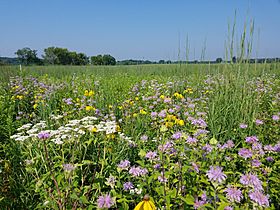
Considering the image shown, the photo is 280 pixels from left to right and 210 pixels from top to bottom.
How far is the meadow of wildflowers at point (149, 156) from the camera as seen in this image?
1.17 meters

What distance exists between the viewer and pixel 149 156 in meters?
1.40

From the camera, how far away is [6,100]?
10.4 feet

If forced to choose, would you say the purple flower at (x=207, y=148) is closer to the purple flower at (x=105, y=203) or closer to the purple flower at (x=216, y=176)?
the purple flower at (x=216, y=176)

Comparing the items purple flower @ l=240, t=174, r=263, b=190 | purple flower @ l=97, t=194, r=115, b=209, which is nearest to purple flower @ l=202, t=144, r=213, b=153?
purple flower @ l=240, t=174, r=263, b=190

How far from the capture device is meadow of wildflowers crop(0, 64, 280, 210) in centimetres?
117

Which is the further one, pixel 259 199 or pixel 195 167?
pixel 195 167

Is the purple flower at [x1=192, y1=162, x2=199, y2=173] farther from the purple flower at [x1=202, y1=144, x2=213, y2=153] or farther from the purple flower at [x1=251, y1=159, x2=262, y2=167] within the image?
the purple flower at [x1=251, y1=159, x2=262, y2=167]

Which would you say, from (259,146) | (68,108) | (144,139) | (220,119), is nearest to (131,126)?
(144,139)

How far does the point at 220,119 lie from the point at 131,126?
38.4 inches

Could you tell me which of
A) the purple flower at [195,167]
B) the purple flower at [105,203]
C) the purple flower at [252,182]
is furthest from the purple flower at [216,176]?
the purple flower at [105,203]

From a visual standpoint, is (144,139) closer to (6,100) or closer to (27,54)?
(6,100)

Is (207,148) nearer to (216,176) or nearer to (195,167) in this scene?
(195,167)

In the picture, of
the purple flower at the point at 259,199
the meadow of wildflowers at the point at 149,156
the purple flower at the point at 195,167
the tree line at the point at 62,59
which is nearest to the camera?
the purple flower at the point at 259,199

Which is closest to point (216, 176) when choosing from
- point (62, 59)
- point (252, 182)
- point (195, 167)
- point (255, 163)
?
point (252, 182)
